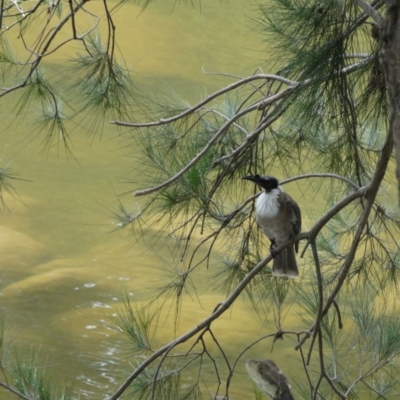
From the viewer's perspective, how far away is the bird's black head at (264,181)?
139 centimetres

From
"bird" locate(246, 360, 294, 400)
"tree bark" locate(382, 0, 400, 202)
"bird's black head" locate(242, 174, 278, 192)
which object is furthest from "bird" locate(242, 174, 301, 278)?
"tree bark" locate(382, 0, 400, 202)

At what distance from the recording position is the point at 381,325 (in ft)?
4.82

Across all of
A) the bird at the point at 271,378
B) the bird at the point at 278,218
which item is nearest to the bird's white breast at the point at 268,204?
the bird at the point at 278,218

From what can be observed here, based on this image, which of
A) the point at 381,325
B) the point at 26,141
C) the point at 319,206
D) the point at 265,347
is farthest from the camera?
the point at 26,141

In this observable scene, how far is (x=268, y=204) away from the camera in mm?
1484

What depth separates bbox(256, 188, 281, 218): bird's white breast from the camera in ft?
4.81

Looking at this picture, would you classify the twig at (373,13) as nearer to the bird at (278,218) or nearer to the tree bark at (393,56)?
the tree bark at (393,56)

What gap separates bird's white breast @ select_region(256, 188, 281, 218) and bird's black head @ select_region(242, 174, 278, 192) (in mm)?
12

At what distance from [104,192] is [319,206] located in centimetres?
95

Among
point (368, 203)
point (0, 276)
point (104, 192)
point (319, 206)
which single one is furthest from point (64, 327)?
point (368, 203)

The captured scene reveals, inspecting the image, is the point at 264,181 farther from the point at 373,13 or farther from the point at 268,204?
the point at 373,13

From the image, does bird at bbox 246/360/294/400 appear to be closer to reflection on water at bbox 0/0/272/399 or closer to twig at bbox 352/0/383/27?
twig at bbox 352/0/383/27

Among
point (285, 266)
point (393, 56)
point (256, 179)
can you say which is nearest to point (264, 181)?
point (256, 179)

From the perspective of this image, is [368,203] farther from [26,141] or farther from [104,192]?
[26,141]
